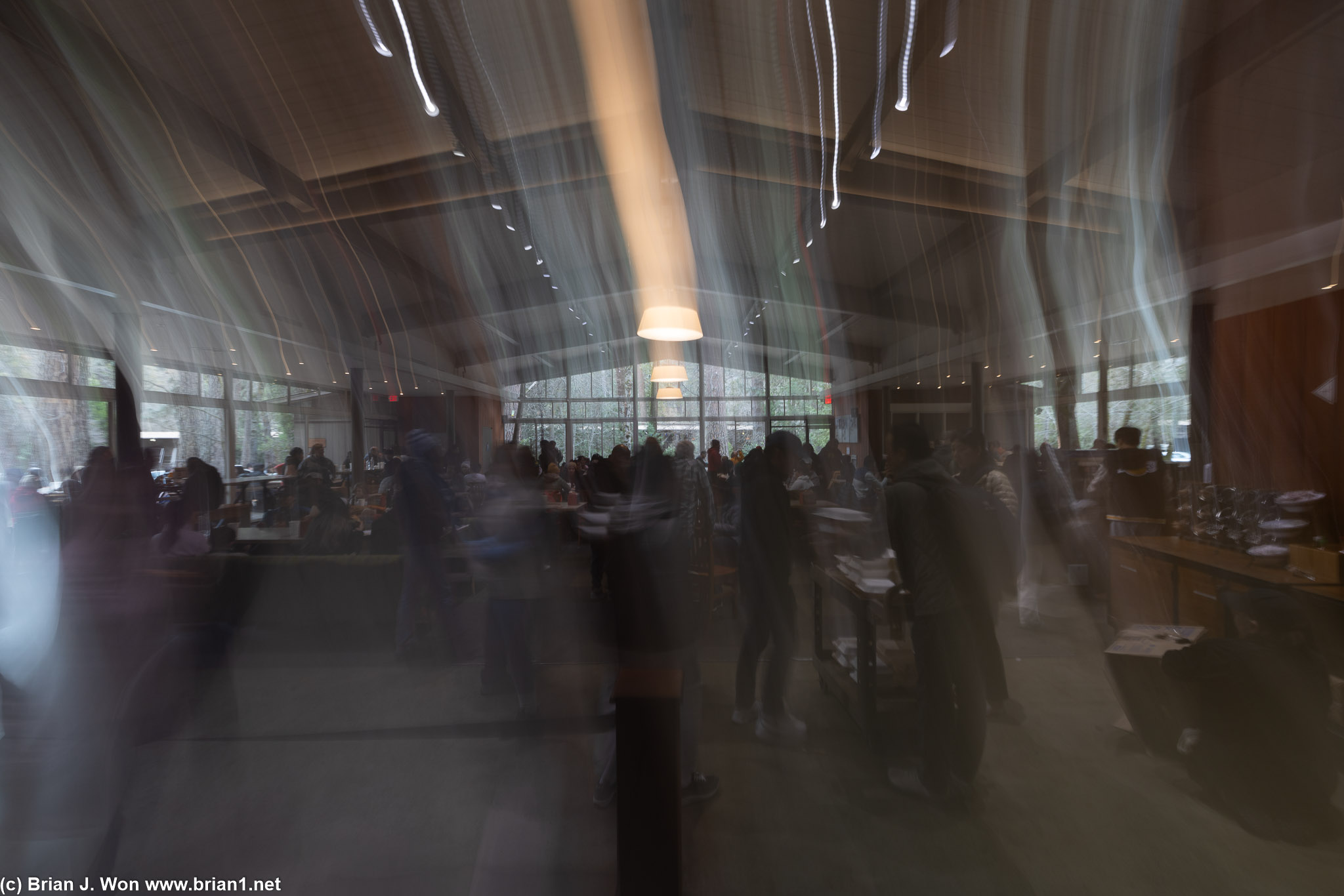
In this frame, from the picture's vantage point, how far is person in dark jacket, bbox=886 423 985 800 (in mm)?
2357

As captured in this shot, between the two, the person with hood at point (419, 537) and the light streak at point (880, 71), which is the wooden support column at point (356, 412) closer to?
the person with hood at point (419, 537)

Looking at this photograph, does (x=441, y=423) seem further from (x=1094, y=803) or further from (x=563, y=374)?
(x=1094, y=803)

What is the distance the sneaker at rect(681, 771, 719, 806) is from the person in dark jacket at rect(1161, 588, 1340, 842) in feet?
6.37

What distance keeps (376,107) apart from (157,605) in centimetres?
648

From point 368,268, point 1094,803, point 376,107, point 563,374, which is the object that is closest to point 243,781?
point 1094,803

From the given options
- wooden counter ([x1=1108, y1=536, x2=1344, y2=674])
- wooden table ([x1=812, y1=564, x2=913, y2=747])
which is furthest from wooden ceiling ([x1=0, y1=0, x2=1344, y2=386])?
wooden table ([x1=812, y1=564, x2=913, y2=747])

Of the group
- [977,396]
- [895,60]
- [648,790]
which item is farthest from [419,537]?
[977,396]

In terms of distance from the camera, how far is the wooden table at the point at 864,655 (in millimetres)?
2730

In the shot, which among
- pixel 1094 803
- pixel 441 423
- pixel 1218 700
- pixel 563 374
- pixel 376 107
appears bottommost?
pixel 1094 803

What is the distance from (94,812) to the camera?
1631 mm

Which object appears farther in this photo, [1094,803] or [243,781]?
[243,781]

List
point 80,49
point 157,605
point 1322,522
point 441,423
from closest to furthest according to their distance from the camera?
point 157,605 → point 1322,522 → point 80,49 → point 441,423

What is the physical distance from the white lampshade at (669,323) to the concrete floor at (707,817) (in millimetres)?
3333

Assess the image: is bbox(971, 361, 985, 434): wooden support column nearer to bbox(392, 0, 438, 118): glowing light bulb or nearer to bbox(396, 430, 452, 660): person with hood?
bbox(392, 0, 438, 118): glowing light bulb
